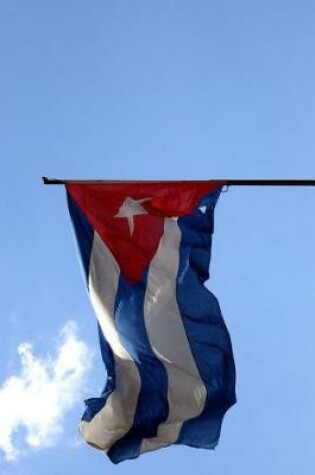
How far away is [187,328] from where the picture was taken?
1175 cm

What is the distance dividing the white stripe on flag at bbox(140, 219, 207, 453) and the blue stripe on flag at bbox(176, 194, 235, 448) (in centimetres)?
12

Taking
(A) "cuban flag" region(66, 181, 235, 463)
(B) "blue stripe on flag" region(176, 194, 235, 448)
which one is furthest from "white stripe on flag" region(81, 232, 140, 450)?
(B) "blue stripe on flag" region(176, 194, 235, 448)

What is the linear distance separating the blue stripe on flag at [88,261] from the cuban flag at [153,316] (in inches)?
0.8

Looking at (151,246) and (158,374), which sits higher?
(151,246)

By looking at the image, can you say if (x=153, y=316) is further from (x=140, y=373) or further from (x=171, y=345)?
(x=140, y=373)

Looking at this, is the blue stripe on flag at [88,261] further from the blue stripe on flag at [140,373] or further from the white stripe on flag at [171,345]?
the white stripe on flag at [171,345]

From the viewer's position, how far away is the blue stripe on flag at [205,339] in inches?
456

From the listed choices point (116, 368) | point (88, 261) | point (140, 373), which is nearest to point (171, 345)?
point (140, 373)

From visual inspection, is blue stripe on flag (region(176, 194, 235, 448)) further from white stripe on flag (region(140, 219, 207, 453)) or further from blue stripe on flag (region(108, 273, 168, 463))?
blue stripe on flag (region(108, 273, 168, 463))

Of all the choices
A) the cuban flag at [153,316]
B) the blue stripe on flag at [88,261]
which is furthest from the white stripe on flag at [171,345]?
the blue stripe on flag at [88,261]

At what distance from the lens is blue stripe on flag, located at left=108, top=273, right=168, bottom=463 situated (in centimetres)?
1182

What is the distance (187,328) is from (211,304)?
2.09 feet

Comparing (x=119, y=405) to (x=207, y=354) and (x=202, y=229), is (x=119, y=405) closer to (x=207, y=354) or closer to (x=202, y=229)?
(x=207, y=354)

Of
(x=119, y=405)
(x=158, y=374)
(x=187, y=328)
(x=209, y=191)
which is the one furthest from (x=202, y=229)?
(x=119, y=405)
